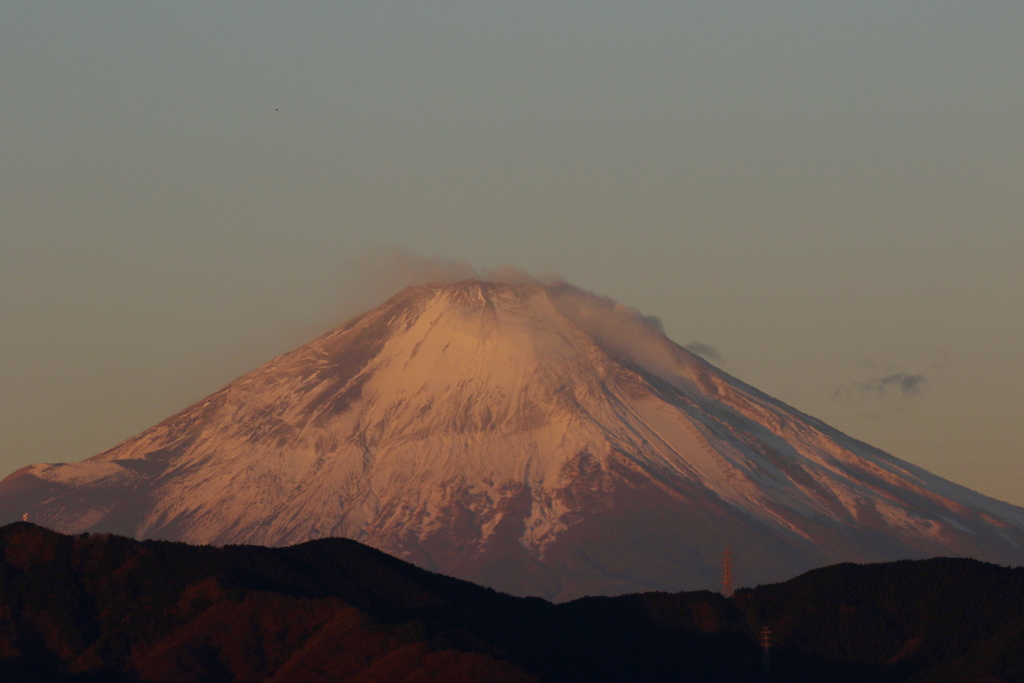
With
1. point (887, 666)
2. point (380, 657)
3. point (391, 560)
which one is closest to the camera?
point (380, 657)

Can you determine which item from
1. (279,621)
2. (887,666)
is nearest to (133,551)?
(279,621)

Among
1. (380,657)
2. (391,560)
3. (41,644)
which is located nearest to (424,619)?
(380,657)

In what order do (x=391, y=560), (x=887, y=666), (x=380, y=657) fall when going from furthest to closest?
(x=391, y=560)
(x=887, y=666)
(x=380, y=657)

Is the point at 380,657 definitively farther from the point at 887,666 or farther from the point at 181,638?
the point at 887,666

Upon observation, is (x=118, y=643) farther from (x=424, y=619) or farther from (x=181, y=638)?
(x=424, y=619)

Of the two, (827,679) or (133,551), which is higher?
(133,551)

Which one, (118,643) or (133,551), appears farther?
(133,551)
